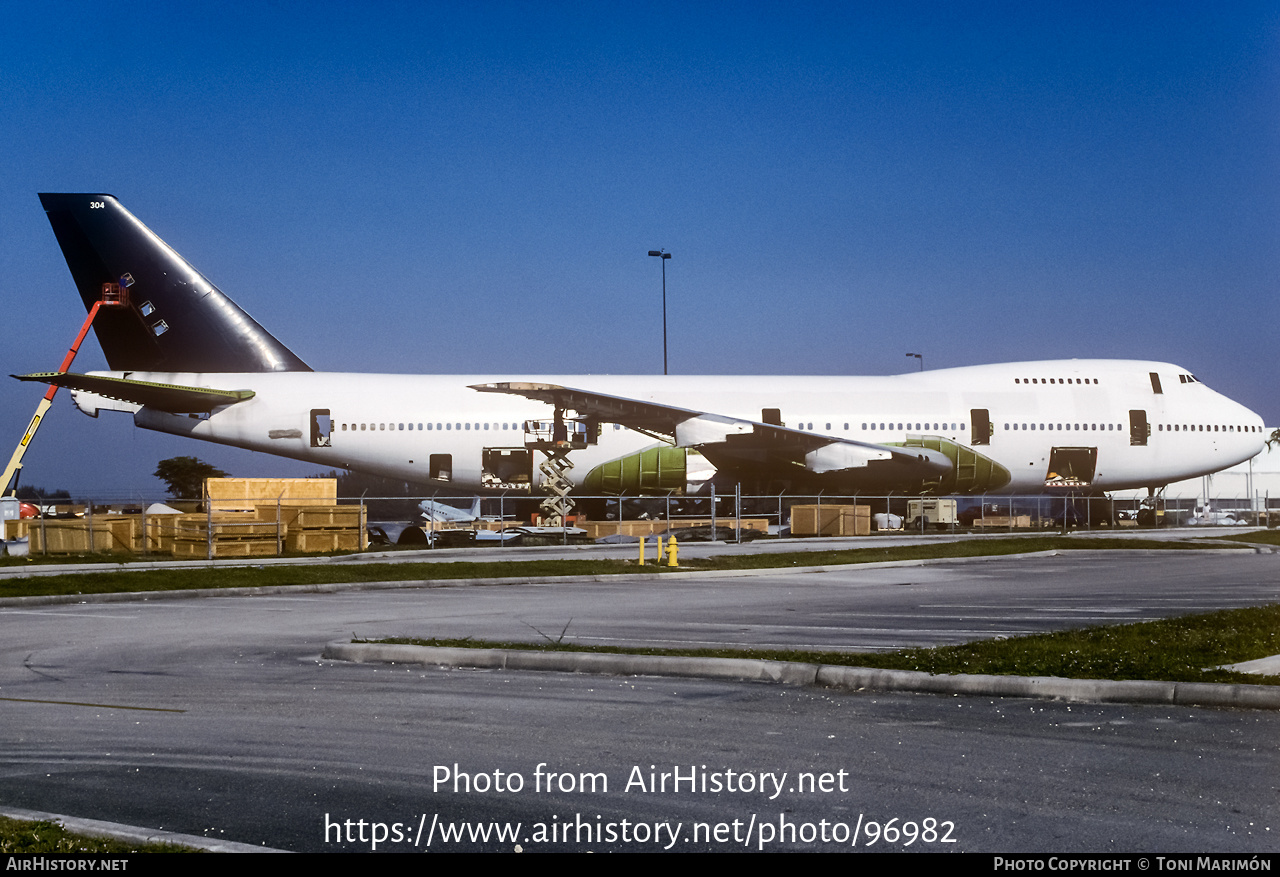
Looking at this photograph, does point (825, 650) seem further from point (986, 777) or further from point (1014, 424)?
point (1014, 424)

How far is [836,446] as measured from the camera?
136 feet

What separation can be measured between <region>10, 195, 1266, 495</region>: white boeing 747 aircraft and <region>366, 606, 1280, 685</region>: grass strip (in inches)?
1147

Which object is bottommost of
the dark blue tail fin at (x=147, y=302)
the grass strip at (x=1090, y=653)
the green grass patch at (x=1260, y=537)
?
the green grass patch at (x=1260, y=537)

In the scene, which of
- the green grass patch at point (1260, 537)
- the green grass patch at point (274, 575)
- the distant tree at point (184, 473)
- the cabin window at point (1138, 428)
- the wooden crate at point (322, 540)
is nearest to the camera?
the green grass patch at point (274, 575)

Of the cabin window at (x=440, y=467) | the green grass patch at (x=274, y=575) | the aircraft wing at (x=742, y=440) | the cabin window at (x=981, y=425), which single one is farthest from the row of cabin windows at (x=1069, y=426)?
the green grass patch at (x=274, y=575)

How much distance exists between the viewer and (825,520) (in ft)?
129

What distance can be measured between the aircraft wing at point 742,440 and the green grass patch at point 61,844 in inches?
1389

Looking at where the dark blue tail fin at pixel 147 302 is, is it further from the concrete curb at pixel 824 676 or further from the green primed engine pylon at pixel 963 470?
the concrete curb at pixel 824 676

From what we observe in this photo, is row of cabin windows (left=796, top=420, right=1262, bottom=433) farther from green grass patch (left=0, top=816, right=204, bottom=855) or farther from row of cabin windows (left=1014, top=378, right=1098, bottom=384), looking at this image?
green grass patch (left=0, top=816, right=204, bottom=855)

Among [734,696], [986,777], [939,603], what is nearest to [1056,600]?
[939,603]

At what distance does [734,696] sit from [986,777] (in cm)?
283

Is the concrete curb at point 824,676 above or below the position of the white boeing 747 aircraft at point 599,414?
below

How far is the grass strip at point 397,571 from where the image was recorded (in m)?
18.7
